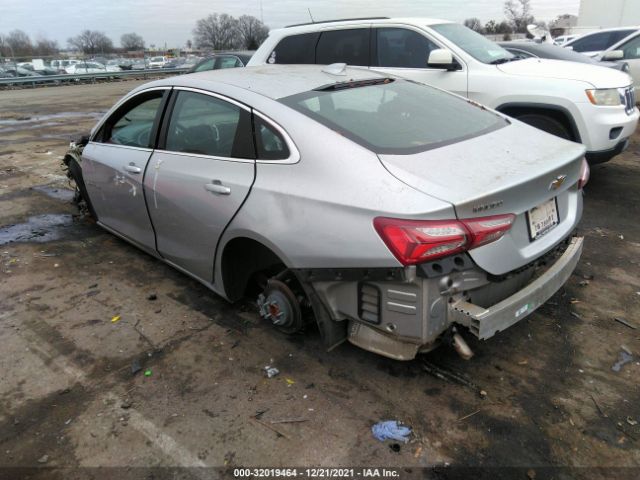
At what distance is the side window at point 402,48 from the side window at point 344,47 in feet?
0.62

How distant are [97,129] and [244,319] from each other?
2.41m

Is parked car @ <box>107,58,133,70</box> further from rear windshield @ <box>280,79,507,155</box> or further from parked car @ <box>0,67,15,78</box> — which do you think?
rear windshield @ <box>280,79,507,155</box>

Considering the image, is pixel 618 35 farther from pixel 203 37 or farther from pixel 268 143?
pixel 203 37

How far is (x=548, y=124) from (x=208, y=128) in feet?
13.2

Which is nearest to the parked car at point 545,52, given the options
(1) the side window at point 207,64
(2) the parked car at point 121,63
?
(1) the side window at point 207,64

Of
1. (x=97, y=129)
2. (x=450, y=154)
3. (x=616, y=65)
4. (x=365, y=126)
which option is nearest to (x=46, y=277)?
(x=97, y=129)

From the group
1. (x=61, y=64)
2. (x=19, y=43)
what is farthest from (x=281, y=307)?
(x=19, y=43)

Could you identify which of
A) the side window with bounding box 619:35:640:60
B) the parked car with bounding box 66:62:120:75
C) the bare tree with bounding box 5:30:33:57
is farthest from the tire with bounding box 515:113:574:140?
the bare tree with bounding box 5:30:33:57

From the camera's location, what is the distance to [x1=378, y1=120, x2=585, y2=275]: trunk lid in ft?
7.48

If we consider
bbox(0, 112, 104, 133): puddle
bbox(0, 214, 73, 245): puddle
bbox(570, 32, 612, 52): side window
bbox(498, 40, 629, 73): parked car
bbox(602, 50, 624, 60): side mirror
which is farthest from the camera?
bbox(0, 112, 104, 133): puddle

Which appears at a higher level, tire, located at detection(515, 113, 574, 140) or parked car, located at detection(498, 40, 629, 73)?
parked car, located at detection(498, 40, 629, 73)

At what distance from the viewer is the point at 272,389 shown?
276cm

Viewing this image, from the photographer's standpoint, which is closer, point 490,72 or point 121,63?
point 490,72

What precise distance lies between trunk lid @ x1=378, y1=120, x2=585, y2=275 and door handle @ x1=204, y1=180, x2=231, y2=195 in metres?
1.01
